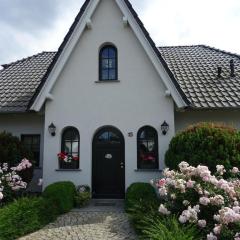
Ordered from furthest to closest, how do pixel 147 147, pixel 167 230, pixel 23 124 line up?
pixel 23 124, pixel 147 147, pixel 167 230

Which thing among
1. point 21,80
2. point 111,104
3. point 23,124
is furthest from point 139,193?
point 21,80

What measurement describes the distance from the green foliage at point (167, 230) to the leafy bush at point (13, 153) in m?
6.34

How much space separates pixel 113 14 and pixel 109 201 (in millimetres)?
7442

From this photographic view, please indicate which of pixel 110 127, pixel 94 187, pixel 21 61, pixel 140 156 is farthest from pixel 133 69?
pixel 21 61

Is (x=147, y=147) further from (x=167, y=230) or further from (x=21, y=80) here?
(x=21, y=80)

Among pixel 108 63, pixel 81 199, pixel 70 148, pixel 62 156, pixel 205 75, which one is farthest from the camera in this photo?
pixel 205 75

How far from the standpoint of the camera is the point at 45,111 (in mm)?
14047

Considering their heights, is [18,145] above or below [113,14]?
below

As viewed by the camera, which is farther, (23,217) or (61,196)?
(61,196)

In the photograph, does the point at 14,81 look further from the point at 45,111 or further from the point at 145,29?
the point at 145,29

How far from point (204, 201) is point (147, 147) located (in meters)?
5.97

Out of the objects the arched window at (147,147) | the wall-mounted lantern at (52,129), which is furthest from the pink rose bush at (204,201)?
the wall-mounted lantern at (52,129)

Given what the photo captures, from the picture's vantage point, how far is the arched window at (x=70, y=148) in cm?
1386

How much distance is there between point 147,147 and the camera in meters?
13.6
